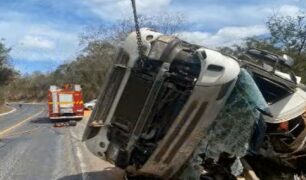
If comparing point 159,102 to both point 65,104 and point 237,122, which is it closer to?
point 237,122

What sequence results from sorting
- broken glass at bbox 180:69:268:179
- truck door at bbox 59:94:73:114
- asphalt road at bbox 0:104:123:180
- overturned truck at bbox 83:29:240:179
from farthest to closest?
truck door at bbox 59:94:73:114 → asphalt road at bbox 0:104:123:180 → broken glass at bbox 180:69:268:179 → overturned truck at bbox 83:29:240:179

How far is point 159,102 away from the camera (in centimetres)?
697

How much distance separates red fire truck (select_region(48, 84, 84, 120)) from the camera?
31516 millimetres

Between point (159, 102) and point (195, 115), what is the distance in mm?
510

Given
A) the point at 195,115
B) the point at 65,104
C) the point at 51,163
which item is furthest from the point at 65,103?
the point at 195,115

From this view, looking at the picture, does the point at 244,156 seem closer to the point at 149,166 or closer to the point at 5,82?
the point at 149,166

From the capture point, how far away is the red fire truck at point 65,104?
3152 centimetres

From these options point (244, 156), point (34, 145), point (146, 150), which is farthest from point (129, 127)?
point (34, 145)

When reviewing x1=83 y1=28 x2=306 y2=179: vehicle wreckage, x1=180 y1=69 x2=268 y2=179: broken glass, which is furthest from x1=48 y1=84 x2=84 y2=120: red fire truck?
x1=180 y1=69 x2=268 y2=179: broken glass

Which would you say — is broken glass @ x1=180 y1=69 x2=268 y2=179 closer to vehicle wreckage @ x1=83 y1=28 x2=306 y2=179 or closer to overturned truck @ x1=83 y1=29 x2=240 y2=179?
vehicle wreckage @ x1=83 y1=28 x2=306 y2=179

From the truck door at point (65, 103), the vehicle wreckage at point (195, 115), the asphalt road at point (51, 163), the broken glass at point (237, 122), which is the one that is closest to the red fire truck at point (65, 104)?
the truck door at point (65, 103)

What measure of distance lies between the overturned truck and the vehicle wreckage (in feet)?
0.04

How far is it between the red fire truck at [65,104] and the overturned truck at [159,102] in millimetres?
24169

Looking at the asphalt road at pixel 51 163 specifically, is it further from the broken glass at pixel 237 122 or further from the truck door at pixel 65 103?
the truck door at pixel 65 103
